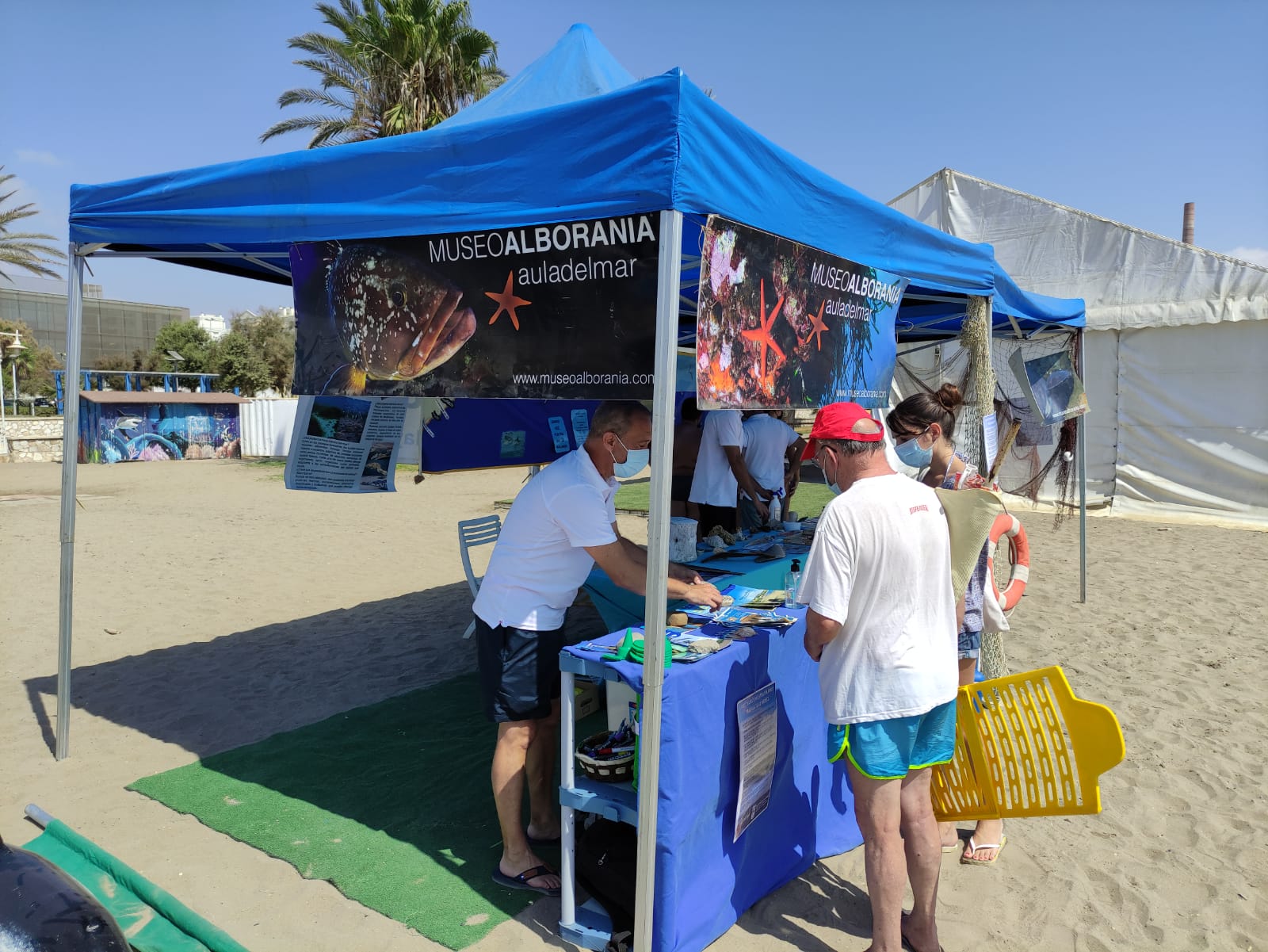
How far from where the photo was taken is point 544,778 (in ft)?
10.2

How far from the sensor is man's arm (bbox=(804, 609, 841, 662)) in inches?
86.9

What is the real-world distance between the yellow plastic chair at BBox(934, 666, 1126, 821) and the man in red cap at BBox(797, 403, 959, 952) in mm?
425

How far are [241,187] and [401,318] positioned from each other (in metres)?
0.80

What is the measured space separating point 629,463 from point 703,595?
2.34 ft

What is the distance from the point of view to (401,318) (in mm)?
3037

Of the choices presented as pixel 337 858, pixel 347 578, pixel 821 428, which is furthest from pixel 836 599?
pixel 347 578

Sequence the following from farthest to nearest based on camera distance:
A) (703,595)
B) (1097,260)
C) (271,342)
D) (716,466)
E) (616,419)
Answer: (271,342) < (1097,260) < (716,466) < (703,595) < (616,419)

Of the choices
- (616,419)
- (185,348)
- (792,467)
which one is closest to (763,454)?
(792,467)

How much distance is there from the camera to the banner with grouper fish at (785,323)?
2426 millimetres

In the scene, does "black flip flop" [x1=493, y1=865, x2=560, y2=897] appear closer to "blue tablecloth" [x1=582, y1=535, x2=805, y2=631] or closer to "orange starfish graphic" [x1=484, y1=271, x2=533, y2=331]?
"blue tablecloth" [x1=582, y1=535, x2=805, y2=631]

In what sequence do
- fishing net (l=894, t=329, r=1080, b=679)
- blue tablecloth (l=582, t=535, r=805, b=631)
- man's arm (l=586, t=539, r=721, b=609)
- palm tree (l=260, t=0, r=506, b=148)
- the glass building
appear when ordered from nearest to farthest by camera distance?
man's arm (l=586, t=539, r=721, b=609) < blue tablecloth (l=582, t=535, r=805, b=631) < fishing net (l=894, t=329, r=1080, b=679) < palm tree (l=260, t=0, r=506, b=148) < the glass building

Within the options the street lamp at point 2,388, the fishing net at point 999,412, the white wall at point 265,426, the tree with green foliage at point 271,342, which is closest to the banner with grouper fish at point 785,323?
the fishing net at point 999,412

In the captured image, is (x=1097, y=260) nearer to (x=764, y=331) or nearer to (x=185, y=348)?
(x=764, y=331)

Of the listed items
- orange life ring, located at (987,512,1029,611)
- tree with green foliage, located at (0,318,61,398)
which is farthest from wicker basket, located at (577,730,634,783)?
tree with green foliage, located at (0,318,61,398)
